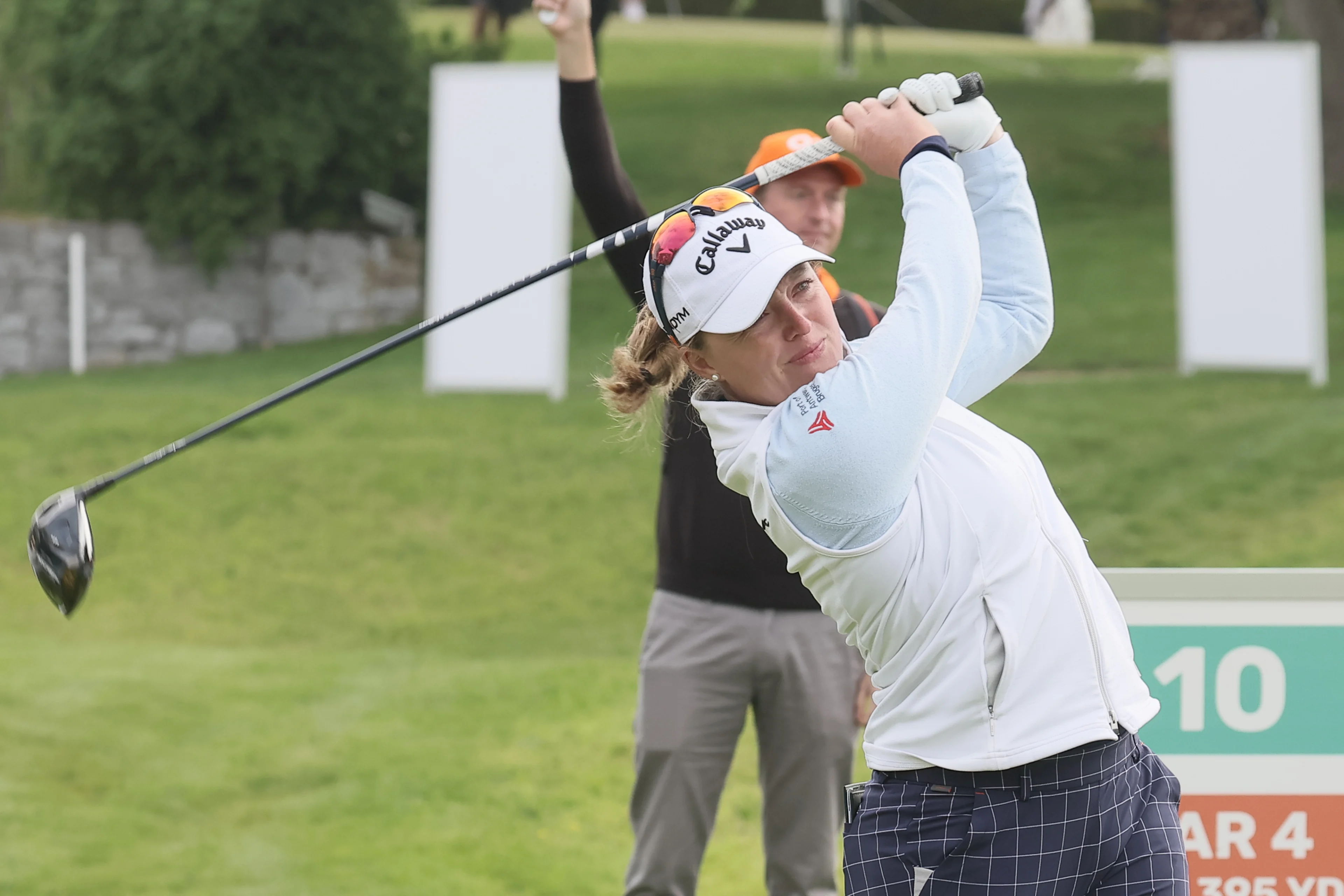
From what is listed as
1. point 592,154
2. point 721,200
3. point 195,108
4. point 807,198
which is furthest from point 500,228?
point 721,200

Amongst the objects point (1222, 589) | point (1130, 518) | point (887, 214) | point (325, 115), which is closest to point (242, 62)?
point (325, 115)

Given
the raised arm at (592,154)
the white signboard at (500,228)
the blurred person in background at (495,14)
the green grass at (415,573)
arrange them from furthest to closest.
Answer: the blurred person in background at (495,14)
the white signboard at (500,228)
the green grass at (415,573)
the raised arm at (592,154)

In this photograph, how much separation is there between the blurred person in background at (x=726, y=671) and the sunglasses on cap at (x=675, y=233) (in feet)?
3.59

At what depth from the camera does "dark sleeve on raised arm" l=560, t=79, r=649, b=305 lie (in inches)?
109

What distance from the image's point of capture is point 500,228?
922 cm

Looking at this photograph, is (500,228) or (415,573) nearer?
(415,573)

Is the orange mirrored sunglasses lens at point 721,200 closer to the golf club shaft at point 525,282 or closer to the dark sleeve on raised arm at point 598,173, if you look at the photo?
the golf club shaft at point 525,282

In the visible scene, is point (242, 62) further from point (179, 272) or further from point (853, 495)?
point (853, 495)

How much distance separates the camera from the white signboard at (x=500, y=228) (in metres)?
9.16

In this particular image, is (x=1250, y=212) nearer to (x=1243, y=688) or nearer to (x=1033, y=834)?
(x=1243, y=688)

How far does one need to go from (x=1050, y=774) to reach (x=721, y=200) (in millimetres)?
764

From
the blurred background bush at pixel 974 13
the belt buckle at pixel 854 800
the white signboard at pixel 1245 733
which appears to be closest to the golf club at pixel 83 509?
the belt buckle at pixel 854 800

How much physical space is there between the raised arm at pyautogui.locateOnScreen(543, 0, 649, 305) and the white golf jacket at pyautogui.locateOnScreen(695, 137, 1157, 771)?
1.08m

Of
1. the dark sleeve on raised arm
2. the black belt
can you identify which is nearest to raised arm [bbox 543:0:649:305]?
the dark sleeve on raised arm
